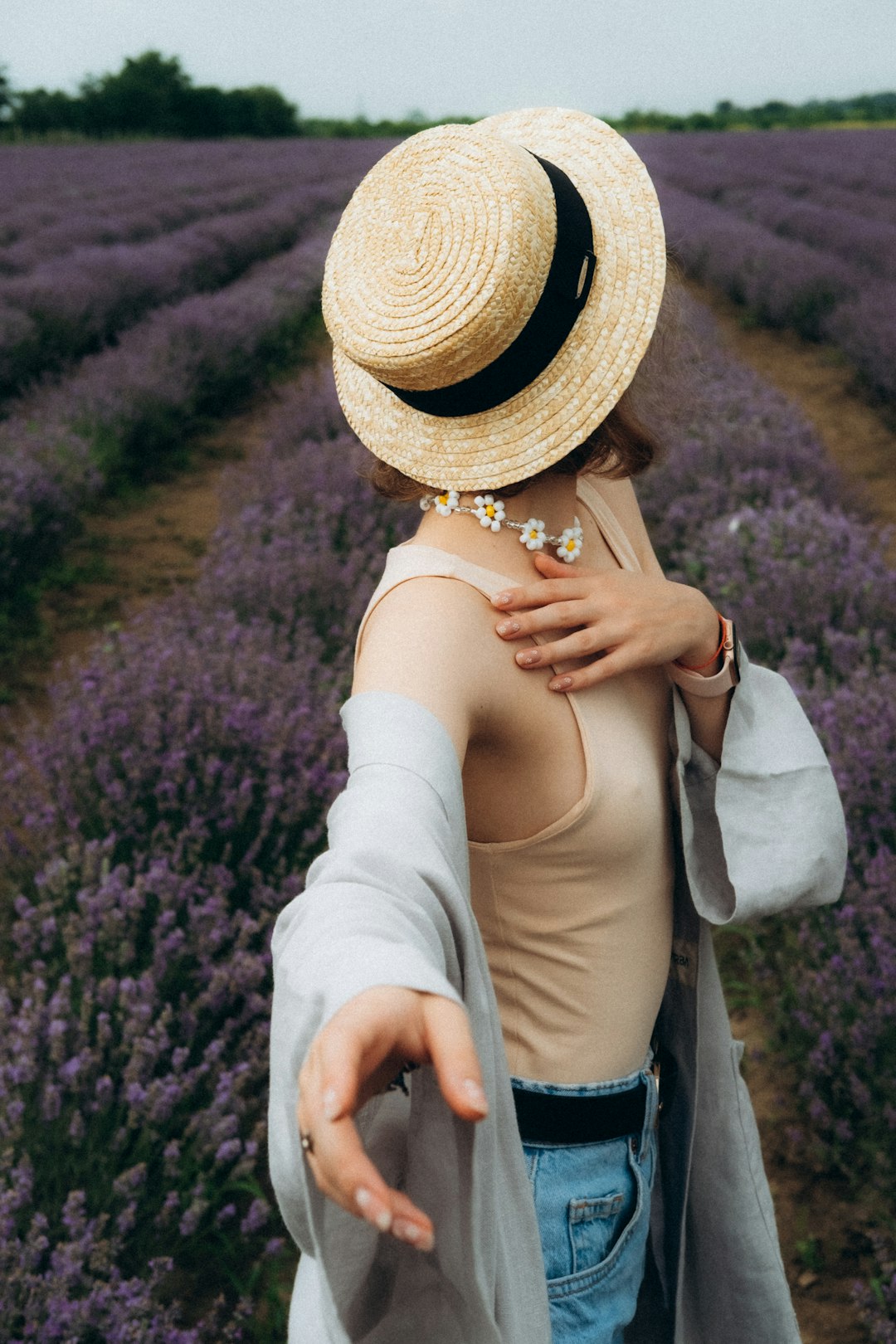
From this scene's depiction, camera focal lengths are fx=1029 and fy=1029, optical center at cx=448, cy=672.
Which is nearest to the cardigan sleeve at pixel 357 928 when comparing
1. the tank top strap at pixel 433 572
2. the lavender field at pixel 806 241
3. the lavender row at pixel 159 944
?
the tank top strap at pixel 433 572

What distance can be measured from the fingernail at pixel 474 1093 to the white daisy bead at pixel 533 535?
63 cm

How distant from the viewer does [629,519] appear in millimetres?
1355

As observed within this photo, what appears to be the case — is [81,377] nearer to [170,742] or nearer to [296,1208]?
[170,742]

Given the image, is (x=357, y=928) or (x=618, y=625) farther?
(x=618, y=625)

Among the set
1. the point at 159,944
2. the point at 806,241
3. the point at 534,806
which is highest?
the point at 806,241

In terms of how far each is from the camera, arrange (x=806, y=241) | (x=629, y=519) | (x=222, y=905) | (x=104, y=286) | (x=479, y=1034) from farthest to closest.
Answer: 1. (x=806, y=241)
2. (x=104, y=286)
3. (x=222, y=905)
4. (x=629, y=519)
5. (x=479, y=1034)

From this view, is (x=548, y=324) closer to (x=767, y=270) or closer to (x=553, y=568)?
(x=553, y=568)

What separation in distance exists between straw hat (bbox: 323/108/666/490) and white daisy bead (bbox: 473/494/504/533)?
0.02m

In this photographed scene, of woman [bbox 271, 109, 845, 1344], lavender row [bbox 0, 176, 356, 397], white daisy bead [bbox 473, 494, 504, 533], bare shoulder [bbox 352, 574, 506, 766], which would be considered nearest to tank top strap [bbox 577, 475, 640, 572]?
woman [bbox 271, 109, 845, 1344]

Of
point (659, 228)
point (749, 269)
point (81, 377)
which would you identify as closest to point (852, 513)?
point (659, 228)

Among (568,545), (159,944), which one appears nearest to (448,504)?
(568,545)

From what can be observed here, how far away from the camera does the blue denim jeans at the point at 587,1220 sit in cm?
103

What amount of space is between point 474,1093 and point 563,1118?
59 centimetres

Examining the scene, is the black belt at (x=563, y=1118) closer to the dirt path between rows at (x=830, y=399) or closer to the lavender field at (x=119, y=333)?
the dirt path between rows at (x=830, y=399)
